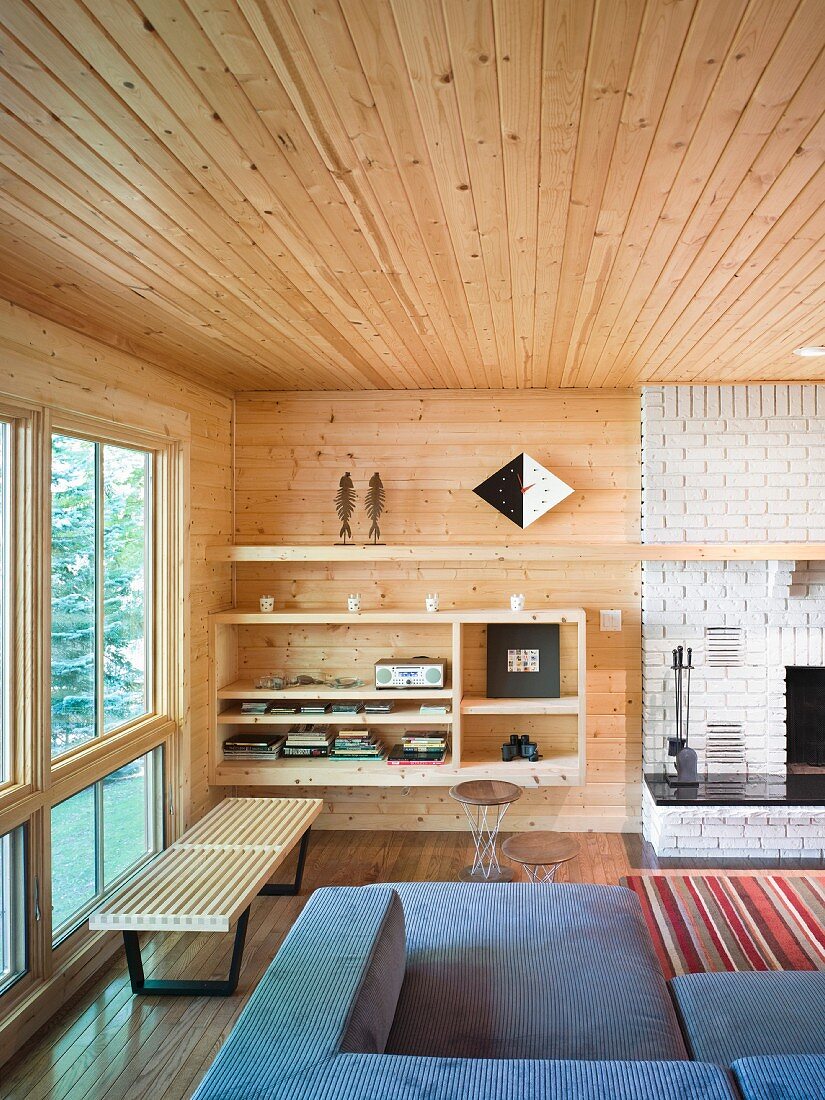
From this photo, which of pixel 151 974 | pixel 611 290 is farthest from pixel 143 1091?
pixel 611 290

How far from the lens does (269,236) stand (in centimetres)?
241

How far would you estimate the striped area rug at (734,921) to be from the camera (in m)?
3.51

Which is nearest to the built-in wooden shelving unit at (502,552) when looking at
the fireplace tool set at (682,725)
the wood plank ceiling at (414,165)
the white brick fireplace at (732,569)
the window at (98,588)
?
the white brick fireplace at (732,569)

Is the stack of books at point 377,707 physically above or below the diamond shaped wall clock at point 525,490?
below

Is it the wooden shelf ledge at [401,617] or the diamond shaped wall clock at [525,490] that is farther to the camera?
the diamond shaped wall clock at [525,490]

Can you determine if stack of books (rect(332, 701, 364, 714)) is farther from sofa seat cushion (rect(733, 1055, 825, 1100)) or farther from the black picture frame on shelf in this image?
sofa seat cushion (rect(733, 1055, 825, 1100))

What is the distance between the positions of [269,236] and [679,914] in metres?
3.44

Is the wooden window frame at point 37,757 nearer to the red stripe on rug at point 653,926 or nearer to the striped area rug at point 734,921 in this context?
the red stripe on rug at point 653,926

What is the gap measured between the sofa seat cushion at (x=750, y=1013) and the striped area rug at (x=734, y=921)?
1.00 metres

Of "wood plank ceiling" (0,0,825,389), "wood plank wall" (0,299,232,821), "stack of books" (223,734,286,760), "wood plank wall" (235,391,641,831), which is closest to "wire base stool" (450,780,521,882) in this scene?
"wood plank wall" (235,391,641,831)

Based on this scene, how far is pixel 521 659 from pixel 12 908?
296cm

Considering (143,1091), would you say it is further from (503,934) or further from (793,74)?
(793,74)

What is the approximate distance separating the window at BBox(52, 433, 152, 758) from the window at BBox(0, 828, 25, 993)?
1.34 feet

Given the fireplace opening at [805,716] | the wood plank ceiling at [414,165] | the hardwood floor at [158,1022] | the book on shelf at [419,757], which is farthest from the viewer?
the fireplace opening at [805,716]
